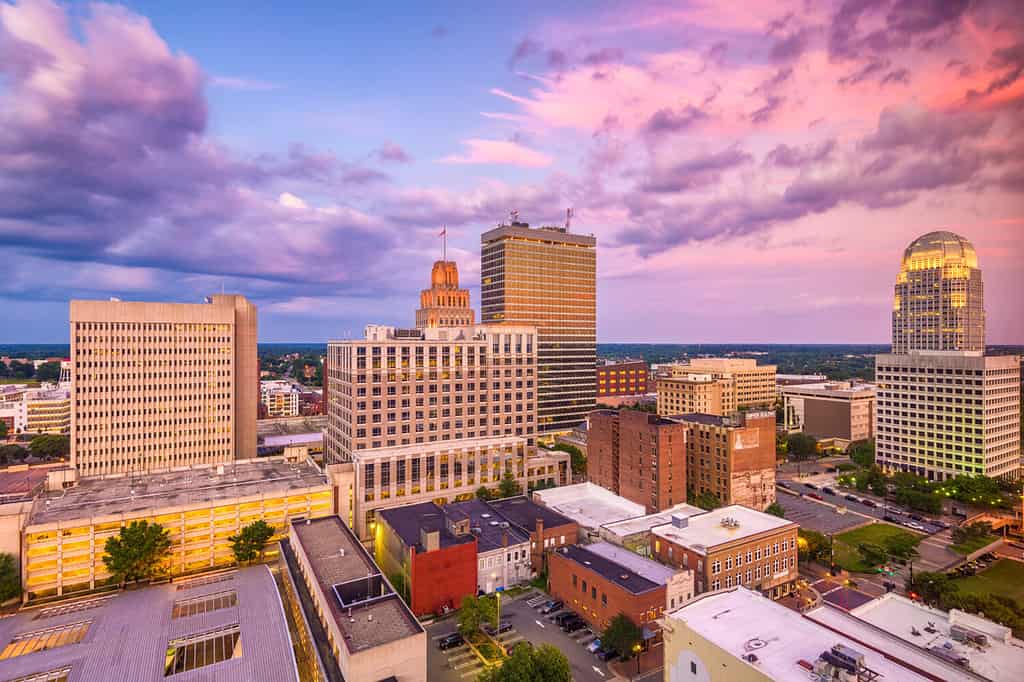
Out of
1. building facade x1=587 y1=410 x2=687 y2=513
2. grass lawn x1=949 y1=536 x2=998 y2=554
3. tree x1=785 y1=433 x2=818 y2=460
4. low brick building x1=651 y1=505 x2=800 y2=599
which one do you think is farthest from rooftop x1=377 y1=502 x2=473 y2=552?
tree x1=785 y1=433 x2=818 y2=460

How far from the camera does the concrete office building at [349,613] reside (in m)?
45.4

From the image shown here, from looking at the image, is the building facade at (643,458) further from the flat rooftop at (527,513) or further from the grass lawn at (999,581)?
the grass lawn at (999,581)

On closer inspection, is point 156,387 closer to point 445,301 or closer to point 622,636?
point 445,301

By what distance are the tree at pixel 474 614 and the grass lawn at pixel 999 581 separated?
6536 centimetres

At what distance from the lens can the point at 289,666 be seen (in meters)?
49.8

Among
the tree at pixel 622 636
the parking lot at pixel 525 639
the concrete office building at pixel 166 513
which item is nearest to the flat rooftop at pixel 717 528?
the tree at pixel 622 636

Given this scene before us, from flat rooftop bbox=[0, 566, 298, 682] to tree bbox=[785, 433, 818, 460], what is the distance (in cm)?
14841

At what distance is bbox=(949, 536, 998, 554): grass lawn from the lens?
91500 mm

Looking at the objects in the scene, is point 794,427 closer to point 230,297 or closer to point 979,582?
point 979,582

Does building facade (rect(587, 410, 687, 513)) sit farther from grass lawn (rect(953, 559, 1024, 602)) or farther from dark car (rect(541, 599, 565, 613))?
grass lawn (rect(953, 559, 1024, 602))

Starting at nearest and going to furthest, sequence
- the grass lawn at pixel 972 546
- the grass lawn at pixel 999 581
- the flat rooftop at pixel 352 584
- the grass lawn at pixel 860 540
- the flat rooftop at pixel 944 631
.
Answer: the flat rooftop at pixel 944 631, the flat rooftop at pixel 352 584, the grass lawn at pixel 999 581, the grass lawn at pixel 860 540, the grass lawn at pixel 972 546

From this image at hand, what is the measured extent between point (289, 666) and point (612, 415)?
75466 millimetres

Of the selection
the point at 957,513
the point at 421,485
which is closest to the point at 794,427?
the point at 957,513

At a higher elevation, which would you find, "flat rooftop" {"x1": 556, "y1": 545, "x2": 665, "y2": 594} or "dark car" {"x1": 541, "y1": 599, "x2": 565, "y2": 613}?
"flat rooftop" {"x1": 556, "y1": 545, "x2": 665, "y2": 594}
